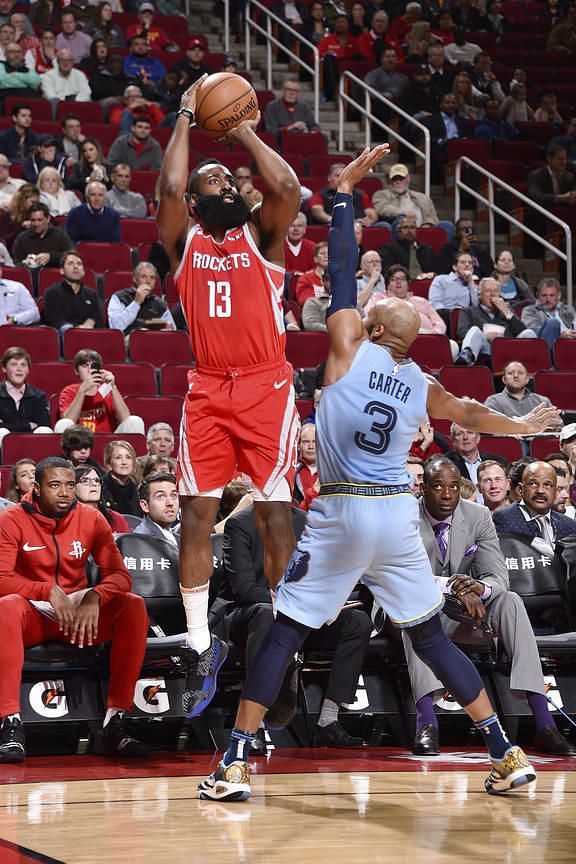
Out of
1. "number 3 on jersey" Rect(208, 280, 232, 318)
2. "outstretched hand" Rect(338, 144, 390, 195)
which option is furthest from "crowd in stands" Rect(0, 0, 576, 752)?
"outstretched hand" Rect(338, 144, 390, 195)

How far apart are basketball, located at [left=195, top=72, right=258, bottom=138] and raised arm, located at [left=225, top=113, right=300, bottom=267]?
0.05 meters

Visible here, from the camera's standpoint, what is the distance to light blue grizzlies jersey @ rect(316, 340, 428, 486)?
471cm

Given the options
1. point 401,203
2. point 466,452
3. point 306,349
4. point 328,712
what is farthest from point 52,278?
point 328,712

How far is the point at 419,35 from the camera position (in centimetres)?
1692

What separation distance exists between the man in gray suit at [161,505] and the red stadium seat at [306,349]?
3.75m

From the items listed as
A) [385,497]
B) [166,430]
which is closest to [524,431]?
[385,497]

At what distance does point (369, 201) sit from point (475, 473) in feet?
17.5

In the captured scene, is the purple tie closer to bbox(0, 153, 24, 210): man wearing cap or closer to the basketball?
the basketball

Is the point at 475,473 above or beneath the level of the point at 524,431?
beneath

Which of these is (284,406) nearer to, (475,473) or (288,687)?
(288,687)

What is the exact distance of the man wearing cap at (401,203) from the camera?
542 inches

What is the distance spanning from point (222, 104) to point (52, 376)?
5059 millimetres

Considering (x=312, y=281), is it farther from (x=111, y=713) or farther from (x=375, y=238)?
(x=111, y=713)

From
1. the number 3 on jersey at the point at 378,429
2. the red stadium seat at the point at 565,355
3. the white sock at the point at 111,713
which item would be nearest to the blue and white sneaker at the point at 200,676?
the white sock at the point at 111,713
